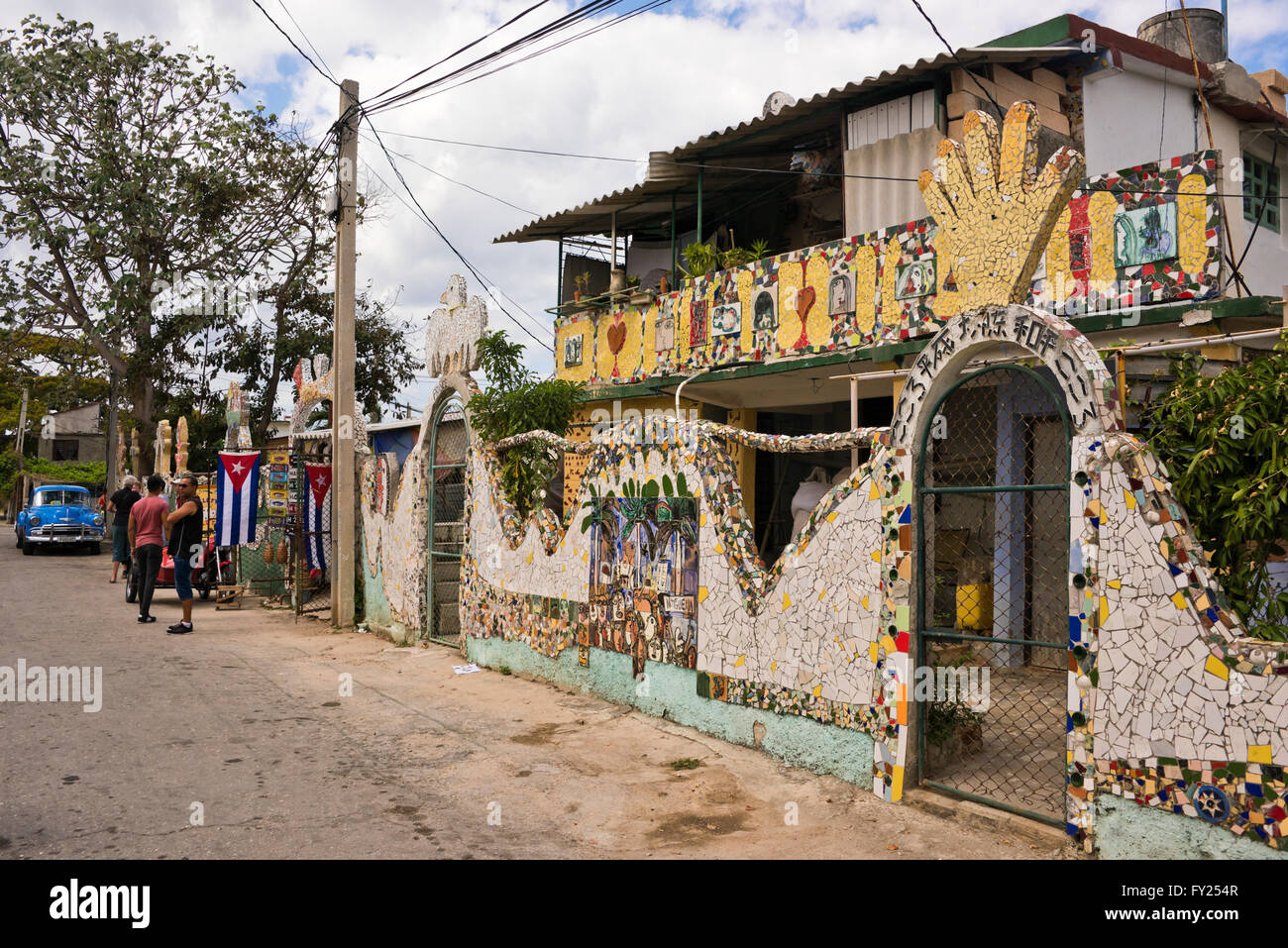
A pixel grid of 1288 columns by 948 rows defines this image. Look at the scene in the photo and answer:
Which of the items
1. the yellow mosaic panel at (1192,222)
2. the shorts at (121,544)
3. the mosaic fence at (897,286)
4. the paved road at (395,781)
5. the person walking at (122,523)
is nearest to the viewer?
the paved road at (395,781)

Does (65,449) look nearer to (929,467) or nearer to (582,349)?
(582,349)

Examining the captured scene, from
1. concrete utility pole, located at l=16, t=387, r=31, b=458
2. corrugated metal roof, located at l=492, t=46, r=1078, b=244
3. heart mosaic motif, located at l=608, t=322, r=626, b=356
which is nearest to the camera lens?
corrugated metal roof, located at l=492, t=46, r=1078, b=244

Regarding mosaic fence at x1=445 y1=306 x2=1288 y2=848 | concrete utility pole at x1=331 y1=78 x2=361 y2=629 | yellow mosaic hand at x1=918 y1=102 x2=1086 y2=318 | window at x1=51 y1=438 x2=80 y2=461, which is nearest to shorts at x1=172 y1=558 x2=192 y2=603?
concrete utility pole at x1=331 y1=78 x2=361 y2=629

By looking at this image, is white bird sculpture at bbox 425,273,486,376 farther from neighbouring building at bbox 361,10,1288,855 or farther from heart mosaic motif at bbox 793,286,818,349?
heart mosaic motif at bbox 793,286,818,349

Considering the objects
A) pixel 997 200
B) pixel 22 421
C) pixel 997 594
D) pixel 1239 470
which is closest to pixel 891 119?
pixel 997 594

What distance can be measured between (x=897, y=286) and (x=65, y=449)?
213 ft

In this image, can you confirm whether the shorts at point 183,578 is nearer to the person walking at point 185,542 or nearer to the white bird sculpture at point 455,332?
the person walking at point 185,542

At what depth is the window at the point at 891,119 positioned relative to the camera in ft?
34.2

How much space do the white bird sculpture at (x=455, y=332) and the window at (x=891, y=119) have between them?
481 centimetres

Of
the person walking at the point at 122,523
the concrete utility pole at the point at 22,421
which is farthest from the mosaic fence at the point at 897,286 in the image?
the concrete utility pole at the point at 22,421

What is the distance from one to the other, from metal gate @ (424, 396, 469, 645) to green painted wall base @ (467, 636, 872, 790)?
5.31 ft

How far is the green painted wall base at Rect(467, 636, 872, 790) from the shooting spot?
19.3 feet
